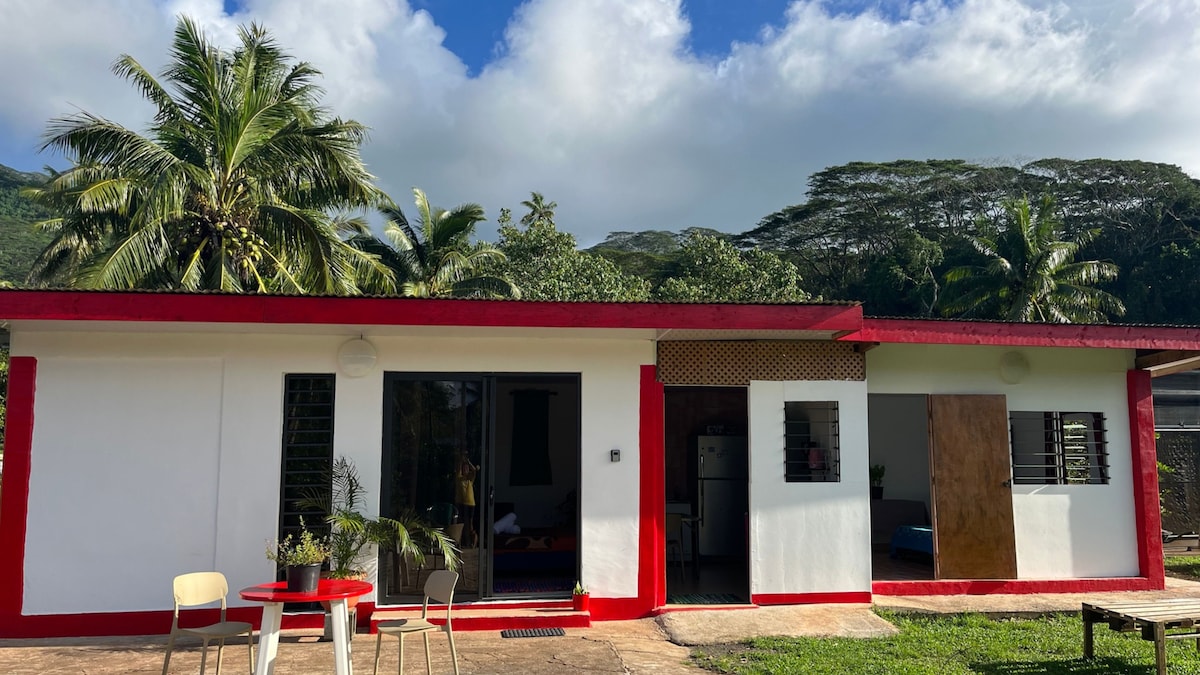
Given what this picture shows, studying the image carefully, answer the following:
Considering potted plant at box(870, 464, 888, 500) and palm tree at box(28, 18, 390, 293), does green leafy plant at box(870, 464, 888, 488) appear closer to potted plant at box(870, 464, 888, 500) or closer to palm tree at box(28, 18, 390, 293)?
potted plant at box(870, 464, 888, 500)

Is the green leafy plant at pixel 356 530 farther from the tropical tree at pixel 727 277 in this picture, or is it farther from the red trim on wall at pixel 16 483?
the tropical tree at pixel 727 277

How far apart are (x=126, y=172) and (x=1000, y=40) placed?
20.1m

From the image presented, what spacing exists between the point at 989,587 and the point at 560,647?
14.5 ft

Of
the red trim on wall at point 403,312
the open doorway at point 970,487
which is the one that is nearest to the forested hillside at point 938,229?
the open doorway at point 970,487

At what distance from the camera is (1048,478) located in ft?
27.5

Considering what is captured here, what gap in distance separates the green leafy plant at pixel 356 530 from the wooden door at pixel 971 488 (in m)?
4.76

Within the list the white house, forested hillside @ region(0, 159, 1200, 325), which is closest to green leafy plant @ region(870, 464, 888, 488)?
the white house

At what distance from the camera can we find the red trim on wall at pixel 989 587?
8.01 m

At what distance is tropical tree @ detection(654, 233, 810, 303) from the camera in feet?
91.4

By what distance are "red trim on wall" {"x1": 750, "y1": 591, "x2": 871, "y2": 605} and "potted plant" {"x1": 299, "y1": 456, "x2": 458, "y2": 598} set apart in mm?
2793

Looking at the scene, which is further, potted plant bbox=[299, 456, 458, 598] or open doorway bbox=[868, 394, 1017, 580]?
open doorway bbox=[868, 394, 1017, 580]

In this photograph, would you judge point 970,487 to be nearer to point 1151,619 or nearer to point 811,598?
point 811,598

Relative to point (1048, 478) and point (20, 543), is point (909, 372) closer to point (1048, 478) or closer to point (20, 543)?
point (1048, 478)

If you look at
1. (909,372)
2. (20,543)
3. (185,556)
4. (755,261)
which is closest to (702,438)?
(909,372)
